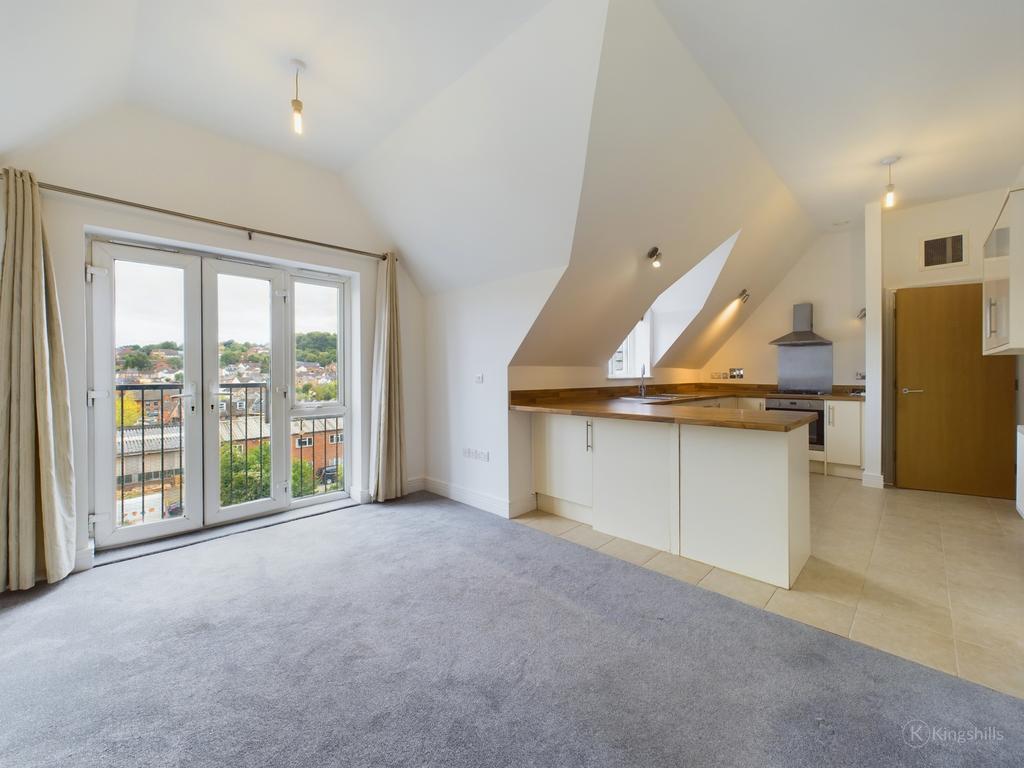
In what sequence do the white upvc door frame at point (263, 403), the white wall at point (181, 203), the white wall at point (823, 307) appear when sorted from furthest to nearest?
the white wall at point (823, 307) → the white upvc door frame at point (263, 403) → the white wall at point (181, 203)

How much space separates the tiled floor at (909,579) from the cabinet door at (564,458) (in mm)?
239

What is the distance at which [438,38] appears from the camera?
7.22ft

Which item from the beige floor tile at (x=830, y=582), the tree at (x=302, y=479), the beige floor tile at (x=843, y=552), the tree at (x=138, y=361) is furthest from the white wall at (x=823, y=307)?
the tree at (x=138, y=361)

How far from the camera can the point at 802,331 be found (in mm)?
5453

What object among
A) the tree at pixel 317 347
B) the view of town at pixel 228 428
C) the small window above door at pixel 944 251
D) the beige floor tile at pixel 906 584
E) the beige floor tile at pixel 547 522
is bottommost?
the beige floor tile at pixel 547 522

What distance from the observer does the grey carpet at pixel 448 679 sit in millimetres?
1344

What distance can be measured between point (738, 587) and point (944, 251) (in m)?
4.63

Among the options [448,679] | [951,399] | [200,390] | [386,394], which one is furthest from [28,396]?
[951,399]

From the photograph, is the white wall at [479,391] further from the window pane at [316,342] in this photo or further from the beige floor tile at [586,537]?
the window pane at [316,342]

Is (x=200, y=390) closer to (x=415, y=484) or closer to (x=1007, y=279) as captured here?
(x=415, y=484)

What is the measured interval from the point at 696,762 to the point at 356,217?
4.24 metres

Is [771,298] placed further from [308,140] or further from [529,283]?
[308,140]

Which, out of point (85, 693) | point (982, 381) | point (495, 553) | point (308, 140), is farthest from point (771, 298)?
point (85, 693)

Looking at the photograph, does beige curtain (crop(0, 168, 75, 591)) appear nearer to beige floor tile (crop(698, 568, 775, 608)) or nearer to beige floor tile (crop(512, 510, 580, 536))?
beige floor tile (crop(512, 510, 580, 536))
